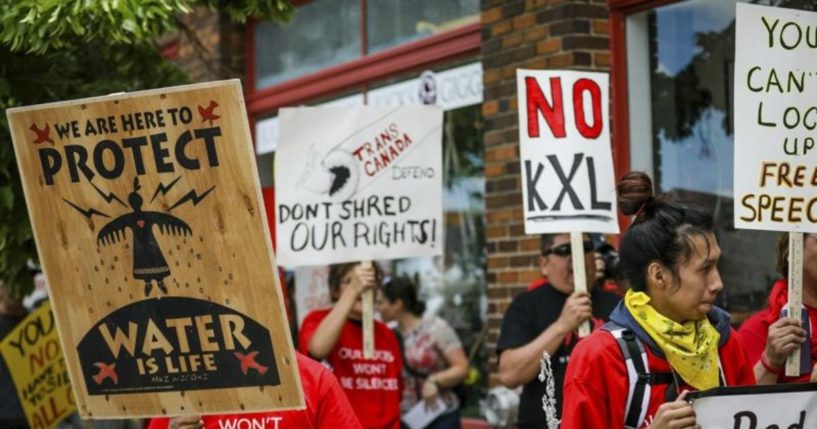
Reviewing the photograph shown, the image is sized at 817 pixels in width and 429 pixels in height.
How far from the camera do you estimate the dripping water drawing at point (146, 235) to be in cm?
428

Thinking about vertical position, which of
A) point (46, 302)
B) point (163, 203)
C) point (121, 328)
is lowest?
point (46, 302)

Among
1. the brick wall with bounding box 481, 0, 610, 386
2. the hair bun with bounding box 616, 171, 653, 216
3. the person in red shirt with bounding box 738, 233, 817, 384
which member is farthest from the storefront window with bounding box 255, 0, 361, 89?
the hair bun with bounding box 616, 171, 653, 216

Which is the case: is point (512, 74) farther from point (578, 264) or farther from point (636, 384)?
point (636, 384)

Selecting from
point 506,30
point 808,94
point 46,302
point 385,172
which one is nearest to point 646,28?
point 506,30

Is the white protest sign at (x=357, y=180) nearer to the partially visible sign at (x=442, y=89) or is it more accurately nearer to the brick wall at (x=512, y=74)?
the brick wall at (x=512, y=74)

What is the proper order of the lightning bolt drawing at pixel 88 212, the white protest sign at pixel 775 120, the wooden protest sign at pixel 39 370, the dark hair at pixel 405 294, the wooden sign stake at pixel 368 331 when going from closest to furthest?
the lightning bolt drawing at pixel 88 212 → the white protest sign at pixel 775 120 → the wooden sign stake at pixel 368 331 → the wooden protest sign at pixel 39 370 → the dark hair at pixel 405 294

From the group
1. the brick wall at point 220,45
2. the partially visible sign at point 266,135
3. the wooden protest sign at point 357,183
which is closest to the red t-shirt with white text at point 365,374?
the wooden protest sign at point 357,183

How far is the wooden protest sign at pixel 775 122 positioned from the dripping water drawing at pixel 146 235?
1.94m

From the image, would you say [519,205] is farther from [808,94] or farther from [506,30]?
[808,94]

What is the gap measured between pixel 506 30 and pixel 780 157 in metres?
3.47

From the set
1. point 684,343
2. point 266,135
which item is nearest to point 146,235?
point 684,343

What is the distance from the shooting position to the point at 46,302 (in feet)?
28.7

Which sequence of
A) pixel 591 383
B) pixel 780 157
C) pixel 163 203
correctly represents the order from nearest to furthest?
pixel 591 383 < pixel 163 203 < pixel 780 157

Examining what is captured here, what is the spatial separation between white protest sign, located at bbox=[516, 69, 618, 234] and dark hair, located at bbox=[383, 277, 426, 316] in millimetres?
2986
